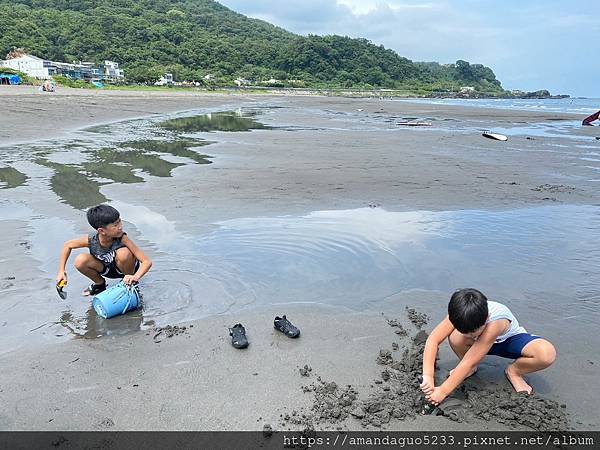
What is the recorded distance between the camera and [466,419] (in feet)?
10.9

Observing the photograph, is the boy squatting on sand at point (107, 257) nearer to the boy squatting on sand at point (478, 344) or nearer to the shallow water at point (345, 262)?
the shallow water at point (345, 262)

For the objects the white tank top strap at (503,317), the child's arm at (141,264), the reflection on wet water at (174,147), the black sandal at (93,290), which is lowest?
the black sandal at (93,290)

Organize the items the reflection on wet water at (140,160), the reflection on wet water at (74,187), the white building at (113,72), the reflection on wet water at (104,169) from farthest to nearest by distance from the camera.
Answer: the white building at (113,72) < the reflection on wet water at (140,160) < the reflection on wet water at (104,169) < the reflection on wet water at (74,187)

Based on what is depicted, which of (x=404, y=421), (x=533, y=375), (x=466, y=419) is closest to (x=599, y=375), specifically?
(x=533, y=375)

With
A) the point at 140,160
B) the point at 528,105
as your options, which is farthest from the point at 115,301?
the point at 528,105

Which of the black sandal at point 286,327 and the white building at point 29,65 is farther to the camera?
the white building at point 29,65

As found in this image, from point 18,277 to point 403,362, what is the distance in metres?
4.55

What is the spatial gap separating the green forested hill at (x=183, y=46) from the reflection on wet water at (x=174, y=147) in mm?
74293

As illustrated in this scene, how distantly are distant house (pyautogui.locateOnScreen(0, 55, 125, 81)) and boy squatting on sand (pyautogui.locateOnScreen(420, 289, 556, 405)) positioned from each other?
2878 inches

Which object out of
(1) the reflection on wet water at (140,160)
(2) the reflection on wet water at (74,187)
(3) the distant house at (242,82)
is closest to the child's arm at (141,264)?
(2) the reflection on wet water at (74,187)

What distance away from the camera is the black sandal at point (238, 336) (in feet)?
13.7

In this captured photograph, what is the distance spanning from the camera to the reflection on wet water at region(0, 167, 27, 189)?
33.0 feet

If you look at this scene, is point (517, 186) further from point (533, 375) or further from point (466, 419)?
point (466, 419)

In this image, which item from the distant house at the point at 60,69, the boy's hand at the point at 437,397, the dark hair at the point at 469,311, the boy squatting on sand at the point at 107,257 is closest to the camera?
the dark hair at the point at 469,311
